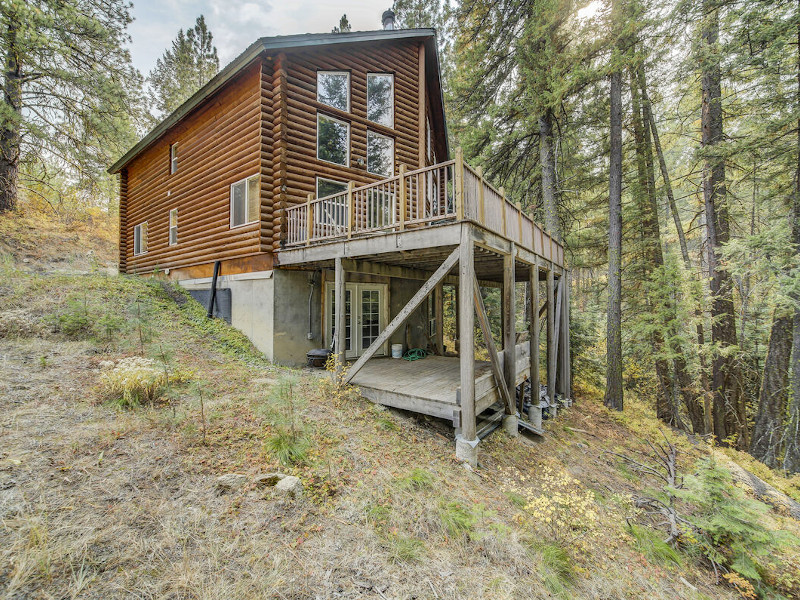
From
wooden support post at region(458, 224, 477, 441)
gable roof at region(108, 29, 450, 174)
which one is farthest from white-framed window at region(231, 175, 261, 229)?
wooden support post at region(458, 224, 477, 441)

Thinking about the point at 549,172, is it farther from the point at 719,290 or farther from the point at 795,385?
the point at 795,385

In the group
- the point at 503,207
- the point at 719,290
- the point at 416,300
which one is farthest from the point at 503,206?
the point at 719,290

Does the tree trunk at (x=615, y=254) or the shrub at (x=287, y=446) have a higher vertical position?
the tree trunk at (x=615, y=254)

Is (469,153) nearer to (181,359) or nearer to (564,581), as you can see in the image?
(181,359)

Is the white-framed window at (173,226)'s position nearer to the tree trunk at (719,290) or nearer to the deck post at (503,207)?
the deck post at (503,207)

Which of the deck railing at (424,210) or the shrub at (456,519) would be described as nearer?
the shrub at (456,519)

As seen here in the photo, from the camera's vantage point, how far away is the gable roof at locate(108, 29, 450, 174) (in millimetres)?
8461

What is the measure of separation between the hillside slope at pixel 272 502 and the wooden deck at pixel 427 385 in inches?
14.4

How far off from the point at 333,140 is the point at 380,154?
1.80 metres

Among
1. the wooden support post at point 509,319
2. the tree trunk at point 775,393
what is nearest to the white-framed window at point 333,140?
the wooden support post at point 509,319

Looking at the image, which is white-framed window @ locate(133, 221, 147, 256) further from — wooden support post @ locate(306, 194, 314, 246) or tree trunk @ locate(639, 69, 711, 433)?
tree trunk @ locate(639, 69, 711, 433)

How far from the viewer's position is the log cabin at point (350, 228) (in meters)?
5.77

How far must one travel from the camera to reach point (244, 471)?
3459 mm

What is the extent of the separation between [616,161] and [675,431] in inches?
356
